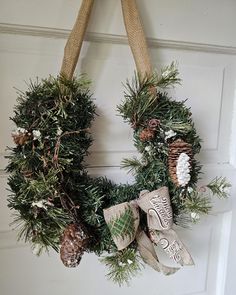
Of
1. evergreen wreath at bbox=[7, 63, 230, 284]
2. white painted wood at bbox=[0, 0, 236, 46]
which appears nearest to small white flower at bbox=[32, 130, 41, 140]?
evergreen wreath at bbox=[7, 63, 230, 284]

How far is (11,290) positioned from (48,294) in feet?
0.28

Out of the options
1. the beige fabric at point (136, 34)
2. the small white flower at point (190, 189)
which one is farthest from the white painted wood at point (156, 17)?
the small white flower at point (190, 189)

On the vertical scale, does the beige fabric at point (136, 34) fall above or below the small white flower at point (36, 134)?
above

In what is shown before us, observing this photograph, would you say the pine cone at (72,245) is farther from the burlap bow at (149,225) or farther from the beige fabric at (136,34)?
the beige fabric at (136,34)

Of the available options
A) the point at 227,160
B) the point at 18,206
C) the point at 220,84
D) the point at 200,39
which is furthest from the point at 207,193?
the point at 18,206

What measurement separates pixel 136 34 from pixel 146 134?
21 centimetres

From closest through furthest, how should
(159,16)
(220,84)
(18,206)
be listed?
(18,206)
(159,16)
(220,84)

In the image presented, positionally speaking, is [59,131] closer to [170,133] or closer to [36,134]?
[36,134]

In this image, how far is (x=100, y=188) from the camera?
70cm

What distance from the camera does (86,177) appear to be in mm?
698

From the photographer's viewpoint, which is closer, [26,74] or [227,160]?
[26,74]

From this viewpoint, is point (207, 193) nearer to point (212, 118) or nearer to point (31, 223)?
point (212, 118)

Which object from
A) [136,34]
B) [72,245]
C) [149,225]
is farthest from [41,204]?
[136,34]

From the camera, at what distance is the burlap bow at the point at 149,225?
62 cm
